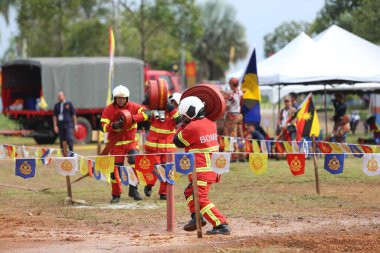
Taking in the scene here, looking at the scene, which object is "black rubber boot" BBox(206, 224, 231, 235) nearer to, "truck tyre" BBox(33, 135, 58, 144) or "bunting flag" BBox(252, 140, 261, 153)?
"bunting flag" BBox(252, 140, 261, 153)

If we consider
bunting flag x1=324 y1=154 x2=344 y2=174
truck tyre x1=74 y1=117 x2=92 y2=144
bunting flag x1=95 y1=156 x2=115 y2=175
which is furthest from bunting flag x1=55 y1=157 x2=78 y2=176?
truck tyre x1=74 y1=117 x2=92 y2=144

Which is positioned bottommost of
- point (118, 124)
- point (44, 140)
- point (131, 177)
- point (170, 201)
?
point (44, 140)

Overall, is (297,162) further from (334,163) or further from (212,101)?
(212,101)

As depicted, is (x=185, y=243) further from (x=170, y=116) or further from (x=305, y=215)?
(x=170, y=116)

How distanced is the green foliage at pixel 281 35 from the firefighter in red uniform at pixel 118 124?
2080 inches

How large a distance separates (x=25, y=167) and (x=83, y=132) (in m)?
17.7

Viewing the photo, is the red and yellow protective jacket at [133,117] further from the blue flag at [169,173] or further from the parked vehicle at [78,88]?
the parked vehicle at [78,88]

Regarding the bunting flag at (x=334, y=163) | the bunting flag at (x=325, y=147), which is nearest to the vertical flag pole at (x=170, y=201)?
the bunting flag at (x=334, y=163)

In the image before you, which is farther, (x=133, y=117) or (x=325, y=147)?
(x=325, y=147)

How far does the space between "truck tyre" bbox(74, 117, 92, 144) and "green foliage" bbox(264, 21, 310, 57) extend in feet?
125

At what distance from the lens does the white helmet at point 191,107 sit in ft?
35.4

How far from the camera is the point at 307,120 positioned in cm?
1845

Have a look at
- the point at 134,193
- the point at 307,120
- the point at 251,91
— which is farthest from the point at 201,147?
the point at 251,91

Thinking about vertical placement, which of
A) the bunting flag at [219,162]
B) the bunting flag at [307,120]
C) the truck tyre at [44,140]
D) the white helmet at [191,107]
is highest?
the white helmet at [191,107]
